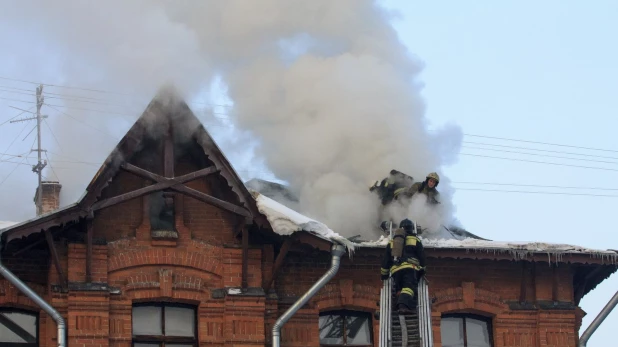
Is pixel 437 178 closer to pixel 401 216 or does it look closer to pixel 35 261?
pixel 401 216

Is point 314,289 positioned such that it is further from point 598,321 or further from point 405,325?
point 598,321

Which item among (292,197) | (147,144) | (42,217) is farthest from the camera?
(292,197)

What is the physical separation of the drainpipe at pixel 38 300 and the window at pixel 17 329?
706mm

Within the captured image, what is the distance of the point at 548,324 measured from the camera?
822 inches

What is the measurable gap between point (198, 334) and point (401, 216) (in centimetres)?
403

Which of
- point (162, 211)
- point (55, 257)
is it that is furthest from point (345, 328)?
point (55, 257)

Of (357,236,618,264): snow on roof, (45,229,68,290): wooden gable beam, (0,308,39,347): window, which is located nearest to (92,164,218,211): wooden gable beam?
(45,229,68,290): wooden gable beam

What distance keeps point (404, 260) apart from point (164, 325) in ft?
11.1

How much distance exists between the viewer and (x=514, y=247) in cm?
2042

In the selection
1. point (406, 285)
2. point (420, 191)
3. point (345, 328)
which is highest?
point (420, 191)

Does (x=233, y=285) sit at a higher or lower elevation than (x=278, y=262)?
lower

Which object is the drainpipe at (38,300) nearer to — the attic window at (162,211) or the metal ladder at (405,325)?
the attic window at (162,211)

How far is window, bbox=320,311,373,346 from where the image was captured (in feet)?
66.6

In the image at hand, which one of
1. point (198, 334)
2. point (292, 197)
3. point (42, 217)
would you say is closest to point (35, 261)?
point (42, 217)
